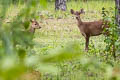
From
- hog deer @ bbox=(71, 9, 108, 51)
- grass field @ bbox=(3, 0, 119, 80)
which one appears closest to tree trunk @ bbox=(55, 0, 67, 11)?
grass field @ bbox=(3, 0, 119, 80)

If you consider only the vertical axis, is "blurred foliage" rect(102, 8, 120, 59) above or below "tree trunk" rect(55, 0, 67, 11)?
above

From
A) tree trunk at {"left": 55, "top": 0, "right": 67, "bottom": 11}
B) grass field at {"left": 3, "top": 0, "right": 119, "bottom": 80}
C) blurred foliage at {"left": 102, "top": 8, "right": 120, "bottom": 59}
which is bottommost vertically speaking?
tree trunk at {"left": 55, "top": 0, "right": 67, "bottom": 11}

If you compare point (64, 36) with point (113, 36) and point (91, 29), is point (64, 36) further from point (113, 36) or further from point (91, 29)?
point (113, 36)

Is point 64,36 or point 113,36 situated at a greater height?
point 113,36

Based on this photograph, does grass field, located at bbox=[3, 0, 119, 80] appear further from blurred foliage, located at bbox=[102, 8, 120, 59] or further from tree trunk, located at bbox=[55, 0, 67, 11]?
tree trunk, located at bbox=[55, 0, 67, 11]

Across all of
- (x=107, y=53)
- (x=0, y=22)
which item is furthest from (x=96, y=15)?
(x=0, y=22)

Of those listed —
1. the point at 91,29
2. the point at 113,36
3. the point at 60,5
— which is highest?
the point at 113,36

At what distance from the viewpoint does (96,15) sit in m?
18.9

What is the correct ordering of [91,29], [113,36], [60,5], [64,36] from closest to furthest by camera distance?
[113,36] < [91,29] < [64,36] < [60,5]

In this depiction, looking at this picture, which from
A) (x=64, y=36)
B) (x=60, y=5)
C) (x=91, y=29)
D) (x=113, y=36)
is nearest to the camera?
(x=113, y=36)

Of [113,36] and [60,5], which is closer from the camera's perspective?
[113,36]

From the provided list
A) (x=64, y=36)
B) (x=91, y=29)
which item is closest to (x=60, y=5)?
(x=64, y=36)

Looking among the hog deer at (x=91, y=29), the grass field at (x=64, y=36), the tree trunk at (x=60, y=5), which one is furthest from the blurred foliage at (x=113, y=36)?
the tree trunk at (x=60, y=5)

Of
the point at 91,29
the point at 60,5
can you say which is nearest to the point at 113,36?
the point at 91,29
